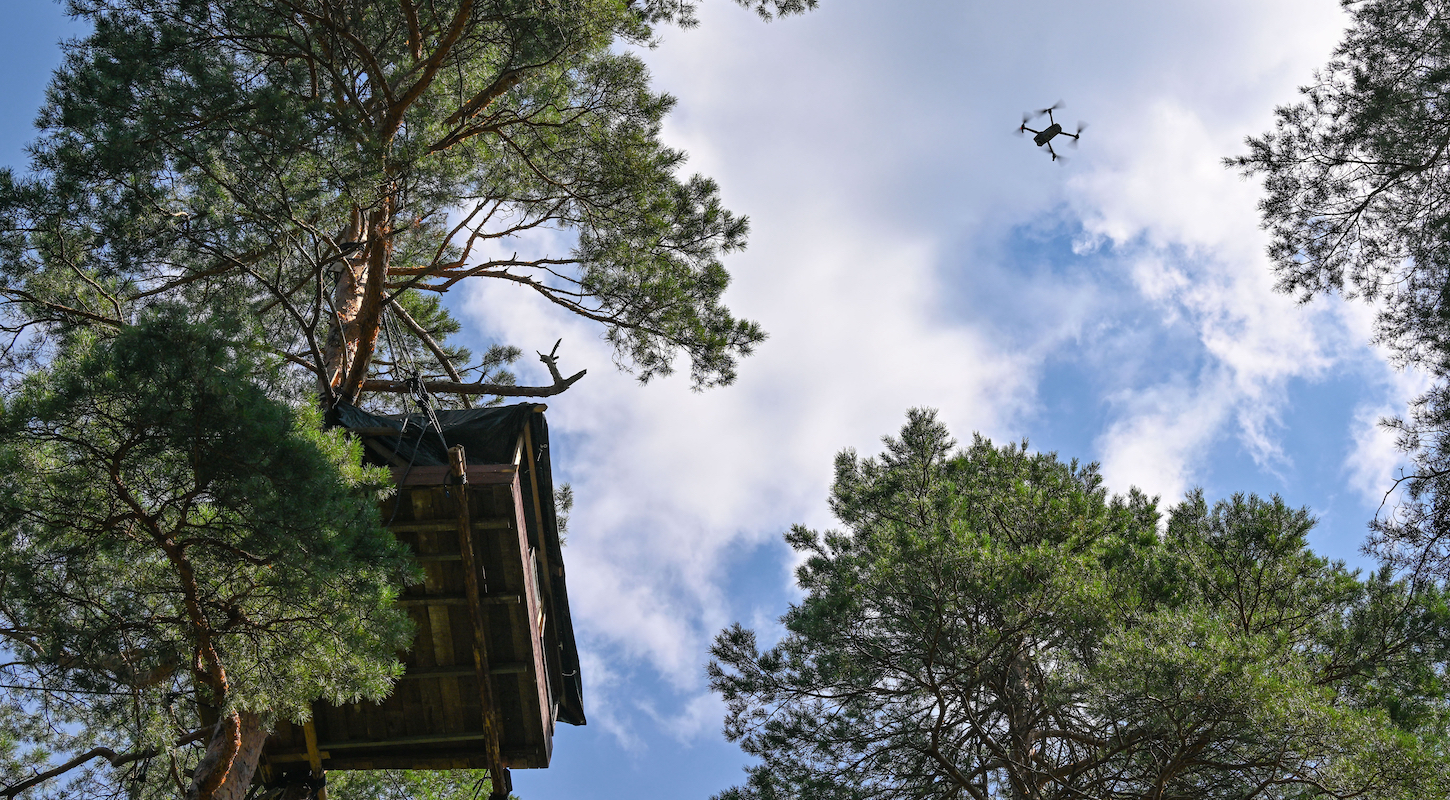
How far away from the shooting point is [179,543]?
4.84m

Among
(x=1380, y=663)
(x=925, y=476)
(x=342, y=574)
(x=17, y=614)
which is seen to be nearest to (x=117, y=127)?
(x=17, y=614)

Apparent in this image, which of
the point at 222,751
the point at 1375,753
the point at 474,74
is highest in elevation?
the point at 474,74

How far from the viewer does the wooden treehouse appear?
21.5 feet

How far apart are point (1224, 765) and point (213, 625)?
22.2ft

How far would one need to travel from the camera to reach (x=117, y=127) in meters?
6.30

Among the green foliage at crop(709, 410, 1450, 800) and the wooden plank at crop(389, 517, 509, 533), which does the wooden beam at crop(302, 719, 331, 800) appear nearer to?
the wooden plank at crop(389, 517, 509, 533)

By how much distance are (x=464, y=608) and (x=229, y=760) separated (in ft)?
6.04

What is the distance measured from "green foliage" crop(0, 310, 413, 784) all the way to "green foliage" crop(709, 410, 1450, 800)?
373 centimetres

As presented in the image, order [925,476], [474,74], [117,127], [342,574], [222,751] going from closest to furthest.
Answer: [342,574] < [222,751] < [117,127] < [474,74] < [925,476]

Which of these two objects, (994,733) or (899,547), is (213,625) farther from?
(994,733)

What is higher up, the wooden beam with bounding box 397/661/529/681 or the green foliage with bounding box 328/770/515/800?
the green foliage with bounding box 328/770/515/800

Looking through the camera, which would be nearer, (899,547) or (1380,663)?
(899,547)

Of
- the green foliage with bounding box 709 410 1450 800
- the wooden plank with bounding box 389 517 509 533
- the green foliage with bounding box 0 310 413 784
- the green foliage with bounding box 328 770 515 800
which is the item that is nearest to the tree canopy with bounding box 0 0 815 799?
the green foliage with bounding box 0 310 413 784

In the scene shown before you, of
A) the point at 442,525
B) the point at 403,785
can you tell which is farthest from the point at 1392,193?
the point at 403,785
